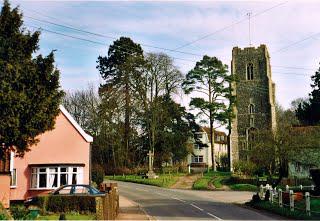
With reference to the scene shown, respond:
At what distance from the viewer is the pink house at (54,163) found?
102 feet

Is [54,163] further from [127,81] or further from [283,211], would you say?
[127,81]

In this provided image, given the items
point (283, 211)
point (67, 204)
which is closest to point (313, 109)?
point (283, 211)

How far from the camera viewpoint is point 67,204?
2191 centimetres

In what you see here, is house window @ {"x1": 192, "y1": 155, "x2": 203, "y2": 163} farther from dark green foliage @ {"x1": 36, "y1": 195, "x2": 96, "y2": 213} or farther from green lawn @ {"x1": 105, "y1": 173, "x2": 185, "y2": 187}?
dark green foliage @ {"x1": 36, "y1": 195, "x2": 96, "y2": 213}

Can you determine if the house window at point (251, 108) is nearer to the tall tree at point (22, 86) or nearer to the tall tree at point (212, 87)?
the tall tree at point (212, 87)

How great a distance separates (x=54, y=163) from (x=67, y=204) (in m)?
10.2

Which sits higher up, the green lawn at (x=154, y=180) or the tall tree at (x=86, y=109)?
the tall tree at (x=86, y=109)

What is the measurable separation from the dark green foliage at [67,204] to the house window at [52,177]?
931cm

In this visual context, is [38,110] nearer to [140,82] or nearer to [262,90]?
[140,82]

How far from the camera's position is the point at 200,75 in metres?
63.8

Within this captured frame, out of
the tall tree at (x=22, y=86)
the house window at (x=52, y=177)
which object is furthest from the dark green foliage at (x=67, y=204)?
the house window at (x=52, y=177)

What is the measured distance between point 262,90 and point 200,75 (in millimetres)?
14438

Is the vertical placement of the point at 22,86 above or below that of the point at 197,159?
above

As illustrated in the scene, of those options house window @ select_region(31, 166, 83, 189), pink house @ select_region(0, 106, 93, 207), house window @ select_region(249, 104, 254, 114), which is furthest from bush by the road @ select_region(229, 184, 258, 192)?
house window @ select_region(249, 104, 254, 114)
